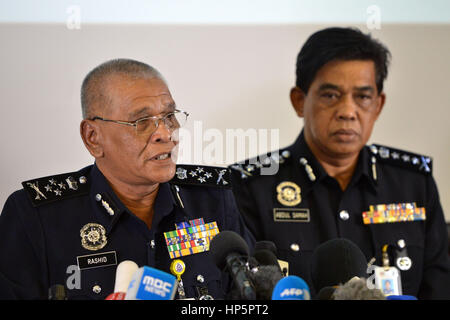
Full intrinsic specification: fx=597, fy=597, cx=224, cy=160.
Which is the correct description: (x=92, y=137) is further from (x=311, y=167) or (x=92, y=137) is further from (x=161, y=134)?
(x=311, y=167)

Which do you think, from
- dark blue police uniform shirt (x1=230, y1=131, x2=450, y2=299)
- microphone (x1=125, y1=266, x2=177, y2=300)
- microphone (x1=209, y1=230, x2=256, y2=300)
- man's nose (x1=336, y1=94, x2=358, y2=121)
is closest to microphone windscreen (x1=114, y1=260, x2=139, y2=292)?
microphone (x1=125, y1=266, x2=177, y2=300)

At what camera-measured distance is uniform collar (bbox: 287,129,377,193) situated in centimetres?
249

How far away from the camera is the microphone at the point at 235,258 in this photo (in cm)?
115

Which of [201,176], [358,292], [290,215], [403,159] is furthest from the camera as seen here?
[403,159]

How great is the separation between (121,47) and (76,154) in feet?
1.41

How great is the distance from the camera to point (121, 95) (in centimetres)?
193

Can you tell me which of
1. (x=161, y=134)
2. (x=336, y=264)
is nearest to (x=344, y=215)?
(x=161, y=134)

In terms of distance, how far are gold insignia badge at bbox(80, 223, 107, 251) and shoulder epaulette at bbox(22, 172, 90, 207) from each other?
4.9 inches

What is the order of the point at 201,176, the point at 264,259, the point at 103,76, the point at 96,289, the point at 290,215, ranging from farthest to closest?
1. the point at 290,215
2. the point at 201,176
3. the point at 103,76
4. the point at 96,289
5. the point at 264,259

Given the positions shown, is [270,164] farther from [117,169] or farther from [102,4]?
[102,4]

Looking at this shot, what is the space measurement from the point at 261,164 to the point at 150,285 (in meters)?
1.42

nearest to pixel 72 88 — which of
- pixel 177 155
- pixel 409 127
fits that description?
pixel 177 155

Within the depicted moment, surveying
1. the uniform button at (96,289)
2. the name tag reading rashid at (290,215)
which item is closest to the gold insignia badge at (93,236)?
the uniform button at (96,289)

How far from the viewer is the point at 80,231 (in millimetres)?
1957
